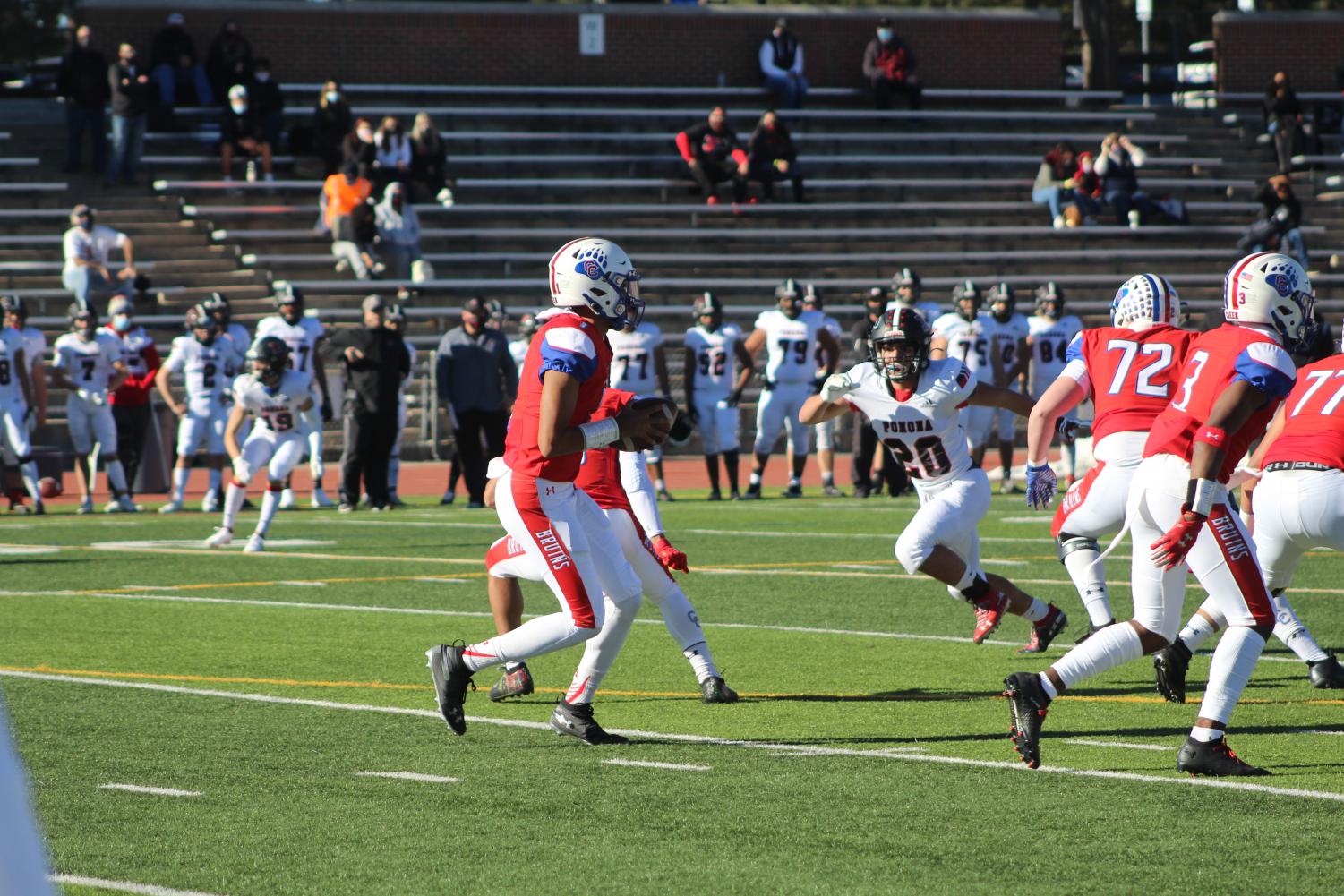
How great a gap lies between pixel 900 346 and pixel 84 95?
2015 cm

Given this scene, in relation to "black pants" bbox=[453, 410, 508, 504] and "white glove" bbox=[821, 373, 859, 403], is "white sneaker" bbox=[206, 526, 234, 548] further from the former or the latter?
"white glove" bbox=[821, 373, 859, 403]

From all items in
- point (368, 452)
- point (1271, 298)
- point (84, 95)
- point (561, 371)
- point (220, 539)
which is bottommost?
point (220, 539)

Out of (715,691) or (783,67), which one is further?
(783,67)

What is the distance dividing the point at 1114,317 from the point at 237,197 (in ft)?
66.9

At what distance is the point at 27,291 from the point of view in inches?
978

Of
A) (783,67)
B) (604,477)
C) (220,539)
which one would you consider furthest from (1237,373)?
(783,67)

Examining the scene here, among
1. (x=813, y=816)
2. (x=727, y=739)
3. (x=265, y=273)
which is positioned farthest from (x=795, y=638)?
(x=265, y=273)

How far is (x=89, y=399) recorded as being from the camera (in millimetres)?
19047

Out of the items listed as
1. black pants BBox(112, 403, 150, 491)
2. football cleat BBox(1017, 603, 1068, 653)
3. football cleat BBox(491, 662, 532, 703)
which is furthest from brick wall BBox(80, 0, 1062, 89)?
football cleat BBox(491, 662, 532, 703)

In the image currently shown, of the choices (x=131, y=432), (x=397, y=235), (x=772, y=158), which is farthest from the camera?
(x=772, y=158)

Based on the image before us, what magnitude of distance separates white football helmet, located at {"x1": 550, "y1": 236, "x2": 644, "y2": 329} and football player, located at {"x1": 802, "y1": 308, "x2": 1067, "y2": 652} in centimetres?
228

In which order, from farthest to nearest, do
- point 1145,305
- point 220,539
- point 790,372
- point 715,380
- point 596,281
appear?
point 715,380 < point 790,372 < point 220,539 < point 1145,305 < point 596,281

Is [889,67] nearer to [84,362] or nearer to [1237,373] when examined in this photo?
[84,362]

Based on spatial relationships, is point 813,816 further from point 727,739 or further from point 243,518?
point 243,518
